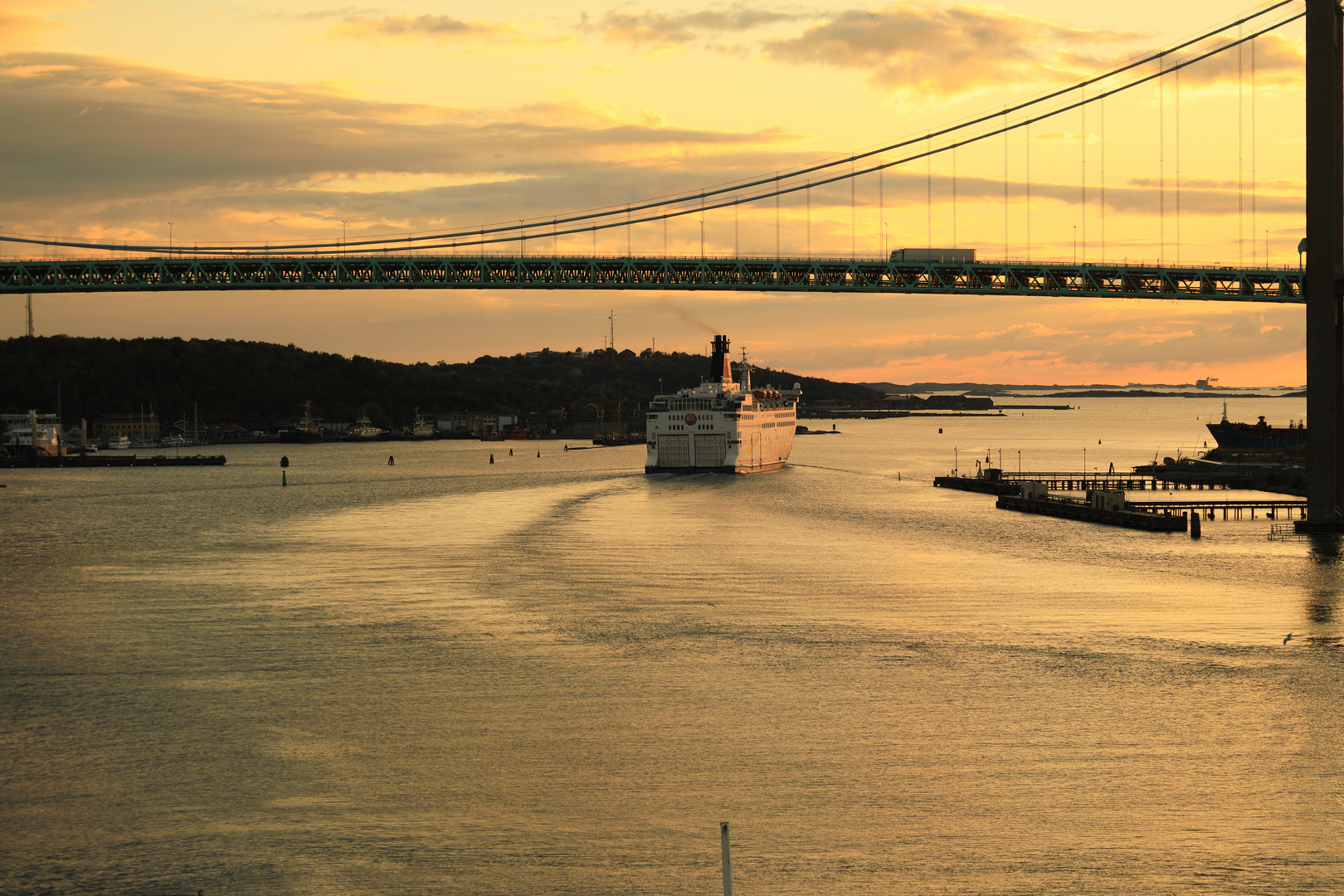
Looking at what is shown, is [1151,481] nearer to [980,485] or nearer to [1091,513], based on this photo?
[980,485]

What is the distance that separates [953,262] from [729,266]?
10.6 metres

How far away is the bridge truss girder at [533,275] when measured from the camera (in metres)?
55.5

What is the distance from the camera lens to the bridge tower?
3353 centimetres

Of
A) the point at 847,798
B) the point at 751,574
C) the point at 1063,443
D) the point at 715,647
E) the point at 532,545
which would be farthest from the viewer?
the point at 1063,443

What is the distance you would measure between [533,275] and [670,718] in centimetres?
4528

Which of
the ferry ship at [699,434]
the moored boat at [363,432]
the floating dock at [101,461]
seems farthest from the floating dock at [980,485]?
the moored boat at [363,432]

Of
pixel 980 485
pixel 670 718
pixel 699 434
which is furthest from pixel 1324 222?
pixel 699 434

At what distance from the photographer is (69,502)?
2195 inches

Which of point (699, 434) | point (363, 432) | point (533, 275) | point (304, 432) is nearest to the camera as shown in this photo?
point (533, 275)

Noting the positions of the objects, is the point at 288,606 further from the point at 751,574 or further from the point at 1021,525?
the point at 1021,525

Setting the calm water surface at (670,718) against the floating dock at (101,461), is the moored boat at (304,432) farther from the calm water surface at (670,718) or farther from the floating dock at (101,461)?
the calm water surface at (670,718)

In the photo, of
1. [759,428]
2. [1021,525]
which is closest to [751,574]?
[1021,525]

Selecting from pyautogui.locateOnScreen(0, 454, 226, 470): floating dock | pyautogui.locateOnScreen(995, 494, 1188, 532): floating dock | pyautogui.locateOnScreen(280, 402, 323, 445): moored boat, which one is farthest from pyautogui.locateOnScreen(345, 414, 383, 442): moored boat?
pyautogui.locateOnScreen(995, 494, 1188, 532): floating dock

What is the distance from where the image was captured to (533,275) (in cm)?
5884
